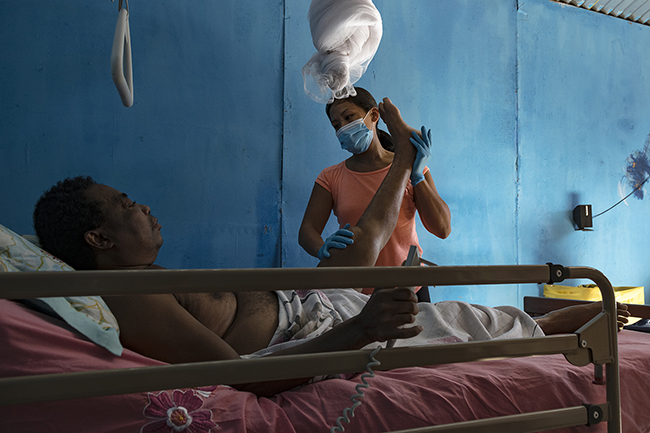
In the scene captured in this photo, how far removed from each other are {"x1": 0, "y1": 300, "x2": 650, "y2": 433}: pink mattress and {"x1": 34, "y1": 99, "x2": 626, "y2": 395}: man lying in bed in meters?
0.10

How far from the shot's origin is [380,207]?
1.53 metres

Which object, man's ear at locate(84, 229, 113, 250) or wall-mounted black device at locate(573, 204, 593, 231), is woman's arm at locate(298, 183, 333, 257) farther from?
wall-mounted black device at locate(573, 204, 593, 231)

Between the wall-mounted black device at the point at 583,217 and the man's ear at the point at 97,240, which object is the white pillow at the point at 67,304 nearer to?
the man's ear at the point at 97,240

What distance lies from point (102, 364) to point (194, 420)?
0.21 metres

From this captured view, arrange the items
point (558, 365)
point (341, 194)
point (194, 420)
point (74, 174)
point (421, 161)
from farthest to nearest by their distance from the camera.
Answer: point (341, 194) < point (74, 174) < point (421, 161) < point (558, 365) < point (194, 420)

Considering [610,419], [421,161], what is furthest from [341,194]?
[610,419]

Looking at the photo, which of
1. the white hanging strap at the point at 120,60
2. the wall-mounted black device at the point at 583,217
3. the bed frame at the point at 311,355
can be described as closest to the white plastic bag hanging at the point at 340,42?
the white hanging strap at the point at 120,60

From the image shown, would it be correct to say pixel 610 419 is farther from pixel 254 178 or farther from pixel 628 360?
pixel 254 178

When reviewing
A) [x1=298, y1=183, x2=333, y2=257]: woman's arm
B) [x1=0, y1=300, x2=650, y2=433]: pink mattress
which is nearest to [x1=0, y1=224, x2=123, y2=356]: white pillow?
[x1=0, y1=300, x2=650, y2=433]: pink mattress

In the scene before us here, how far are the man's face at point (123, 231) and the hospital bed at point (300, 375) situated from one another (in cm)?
35

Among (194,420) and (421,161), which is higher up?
(421,161)

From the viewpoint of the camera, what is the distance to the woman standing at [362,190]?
76.6 inches

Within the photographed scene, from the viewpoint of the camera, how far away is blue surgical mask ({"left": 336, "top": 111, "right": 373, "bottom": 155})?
1.95 metres

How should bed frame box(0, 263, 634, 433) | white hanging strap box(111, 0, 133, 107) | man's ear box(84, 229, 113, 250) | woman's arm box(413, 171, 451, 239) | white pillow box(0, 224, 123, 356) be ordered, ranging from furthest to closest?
woman's arm box(413, 171, 451, 239)
man's ear box(84, 229, 113, 250)
white hanging strap box(111, 0, 133, 107)
white pillow box(0, 224, 123, 356)
bed frame box(0, 263, 634, 433)
